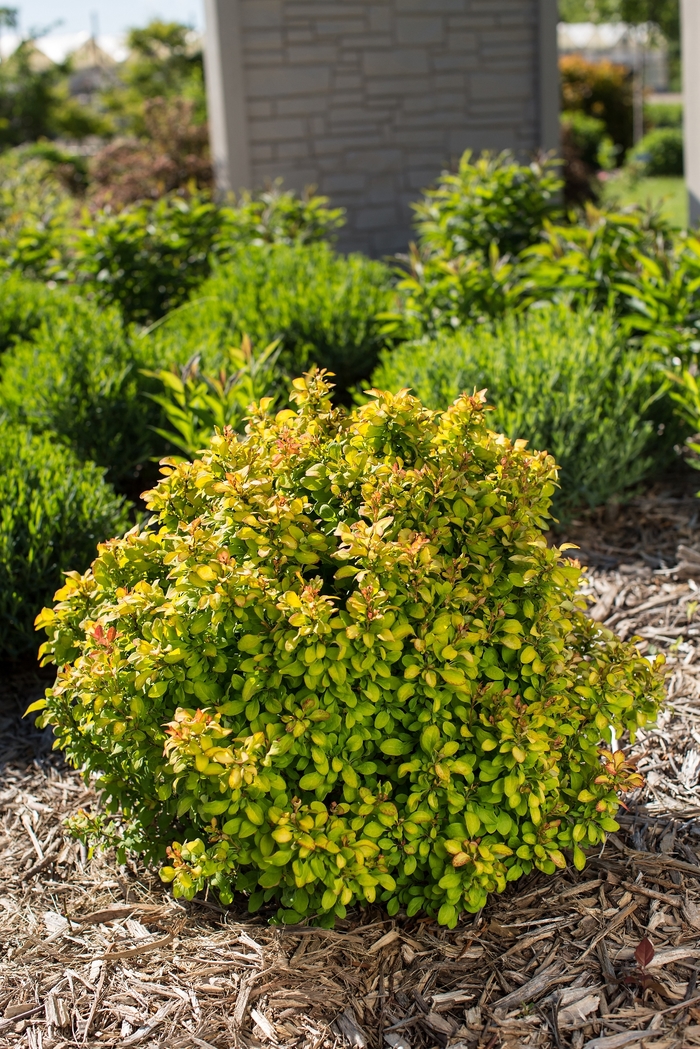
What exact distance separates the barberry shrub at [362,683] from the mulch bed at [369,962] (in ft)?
0.34

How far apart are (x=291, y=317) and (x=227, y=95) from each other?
4296mm

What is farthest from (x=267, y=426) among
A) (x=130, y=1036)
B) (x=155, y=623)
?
(x=130, y=1036)

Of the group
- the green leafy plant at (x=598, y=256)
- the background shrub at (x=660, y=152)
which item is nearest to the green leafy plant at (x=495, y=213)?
the green leafy plant at (x=598, y=256)

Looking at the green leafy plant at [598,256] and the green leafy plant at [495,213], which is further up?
the green leafy plant at [495,213]

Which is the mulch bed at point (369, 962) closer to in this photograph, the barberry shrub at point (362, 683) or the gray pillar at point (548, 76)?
the barberry shrub at point (362, 683)

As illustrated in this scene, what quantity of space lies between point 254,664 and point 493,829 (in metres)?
0.58

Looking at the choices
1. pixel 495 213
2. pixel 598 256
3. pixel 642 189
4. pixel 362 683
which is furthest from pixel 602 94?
pixel 362 683

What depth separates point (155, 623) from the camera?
6.12 ft

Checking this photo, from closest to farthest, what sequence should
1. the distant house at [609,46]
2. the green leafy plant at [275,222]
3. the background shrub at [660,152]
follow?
the green leafy plant at [275,222]
the background shrub at [660,152]
the distant house at [609,46]

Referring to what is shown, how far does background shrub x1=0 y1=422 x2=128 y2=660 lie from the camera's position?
288 centimetres

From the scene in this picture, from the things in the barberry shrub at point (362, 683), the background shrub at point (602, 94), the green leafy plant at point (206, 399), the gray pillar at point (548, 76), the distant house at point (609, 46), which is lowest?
the barberry shrub at point (362, 683)

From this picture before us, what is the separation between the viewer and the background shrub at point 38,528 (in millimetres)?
2885

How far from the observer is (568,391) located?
3334mm

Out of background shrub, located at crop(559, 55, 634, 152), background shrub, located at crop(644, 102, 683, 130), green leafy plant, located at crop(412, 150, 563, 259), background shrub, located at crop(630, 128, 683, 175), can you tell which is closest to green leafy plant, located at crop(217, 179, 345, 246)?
green leafy plant, located at crop(412, 150, 563, 259)
